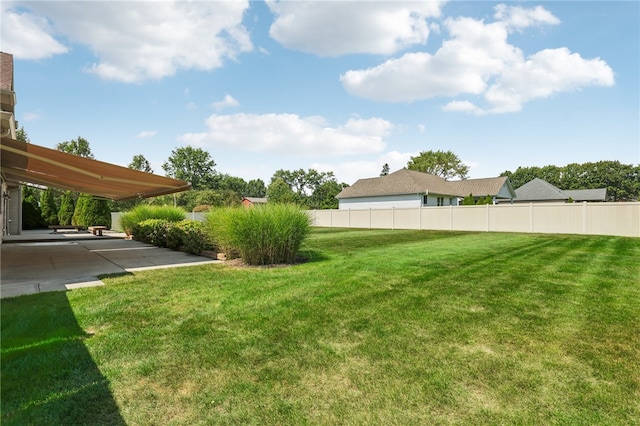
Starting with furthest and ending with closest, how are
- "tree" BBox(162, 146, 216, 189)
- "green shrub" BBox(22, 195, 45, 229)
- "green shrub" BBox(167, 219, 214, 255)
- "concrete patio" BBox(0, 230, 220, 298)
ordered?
1. "tree" BBox(162, 146, 216, 189)
2. "green shrub" BBox(22, 195, 45, 229)
3. "green shrub" BBox(167, 219, 214, 255)
4. "concrete patio" BBox(0, 230, 220, 298)

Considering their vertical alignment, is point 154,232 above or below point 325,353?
above

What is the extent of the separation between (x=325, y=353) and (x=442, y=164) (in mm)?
56213

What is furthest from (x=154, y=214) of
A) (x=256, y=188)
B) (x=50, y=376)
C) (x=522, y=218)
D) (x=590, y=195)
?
(x=256, y=188)

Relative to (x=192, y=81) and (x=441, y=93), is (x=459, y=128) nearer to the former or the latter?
(x=441, y=93)

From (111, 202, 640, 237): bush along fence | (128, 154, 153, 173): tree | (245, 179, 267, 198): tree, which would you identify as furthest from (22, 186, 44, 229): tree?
(245, 179, 267, 198): tree

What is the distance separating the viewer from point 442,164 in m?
54.5

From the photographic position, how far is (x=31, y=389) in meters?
2.43

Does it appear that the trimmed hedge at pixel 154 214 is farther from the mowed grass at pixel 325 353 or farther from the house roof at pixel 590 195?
the house roof at pixel 590 195

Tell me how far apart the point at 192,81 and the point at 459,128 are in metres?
20.0

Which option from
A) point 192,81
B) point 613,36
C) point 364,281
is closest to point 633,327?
point 364,281

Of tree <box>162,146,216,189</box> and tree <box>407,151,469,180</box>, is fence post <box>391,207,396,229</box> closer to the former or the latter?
tree <box>407,151,469,180</box>

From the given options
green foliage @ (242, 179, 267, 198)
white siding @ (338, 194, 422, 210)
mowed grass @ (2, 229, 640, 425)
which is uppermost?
green foliage @ (242, 179, 267, 198)

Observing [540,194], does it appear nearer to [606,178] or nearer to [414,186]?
[414,186]

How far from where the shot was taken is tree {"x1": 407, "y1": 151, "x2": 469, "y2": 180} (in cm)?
5416
